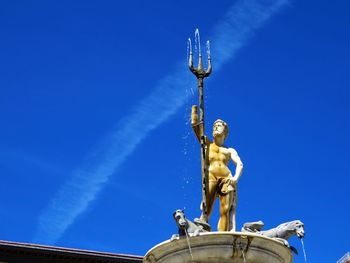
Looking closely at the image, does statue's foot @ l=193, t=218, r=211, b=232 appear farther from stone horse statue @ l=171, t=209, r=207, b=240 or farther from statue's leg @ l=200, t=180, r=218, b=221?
statue's leg @ l=200, t=180, r=218, b=221

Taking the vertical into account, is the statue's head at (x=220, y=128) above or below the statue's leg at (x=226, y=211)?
above

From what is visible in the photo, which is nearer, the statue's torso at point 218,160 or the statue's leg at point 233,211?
the statue's leg at point 233,211

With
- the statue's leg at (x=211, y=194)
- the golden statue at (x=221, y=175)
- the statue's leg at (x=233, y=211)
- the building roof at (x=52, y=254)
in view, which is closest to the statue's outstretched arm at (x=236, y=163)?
the golden statue at (x=221, y=175)

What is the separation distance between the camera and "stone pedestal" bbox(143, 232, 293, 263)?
38.4 feet

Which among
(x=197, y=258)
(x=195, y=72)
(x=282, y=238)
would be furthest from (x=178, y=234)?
(x=195, y=72)

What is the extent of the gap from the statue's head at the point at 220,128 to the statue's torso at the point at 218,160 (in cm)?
25

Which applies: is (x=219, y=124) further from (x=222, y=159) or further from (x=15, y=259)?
(x=15, y=259)

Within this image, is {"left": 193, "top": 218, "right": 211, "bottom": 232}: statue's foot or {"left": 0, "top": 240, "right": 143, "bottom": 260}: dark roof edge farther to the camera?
{"left": 0, "top": 240, "right": 143, "bottom": 260}: dark roof edge

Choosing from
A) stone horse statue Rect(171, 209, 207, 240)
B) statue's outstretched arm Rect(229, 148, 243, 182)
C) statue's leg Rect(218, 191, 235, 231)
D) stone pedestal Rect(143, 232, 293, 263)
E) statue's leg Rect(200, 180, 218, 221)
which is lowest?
stone pedestal Rect(143, 232, 293, 263)

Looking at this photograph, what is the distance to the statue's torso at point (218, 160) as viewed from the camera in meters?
13.7

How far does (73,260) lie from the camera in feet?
145

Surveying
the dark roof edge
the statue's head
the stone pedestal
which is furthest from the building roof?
the stone pedestal

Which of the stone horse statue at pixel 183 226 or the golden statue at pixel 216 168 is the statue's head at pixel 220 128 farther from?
the stone horse statue at pixel 183 226

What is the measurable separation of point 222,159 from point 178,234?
2.53 metres
